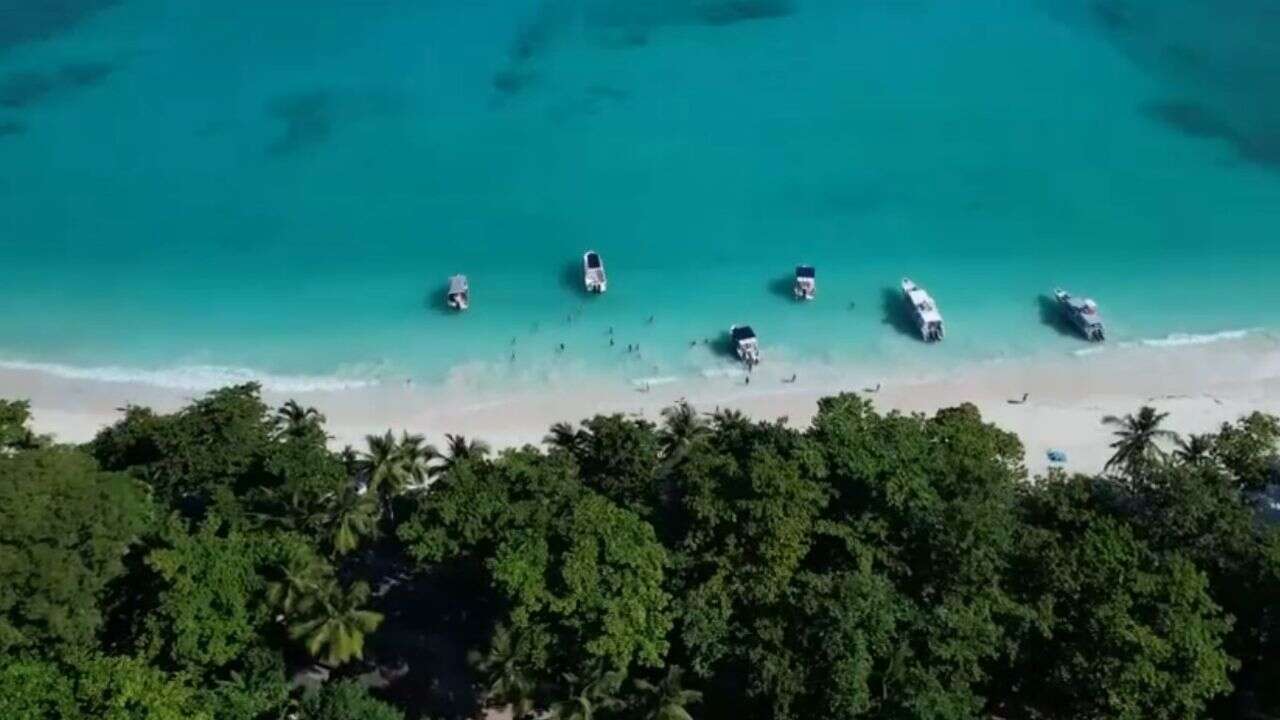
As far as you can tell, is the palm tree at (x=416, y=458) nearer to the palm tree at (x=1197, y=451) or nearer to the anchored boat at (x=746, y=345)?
the anchored boat at (x=746, y=345)

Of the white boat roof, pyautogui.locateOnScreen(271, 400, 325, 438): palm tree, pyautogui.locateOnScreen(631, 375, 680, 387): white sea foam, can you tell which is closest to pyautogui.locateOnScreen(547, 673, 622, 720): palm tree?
pyautogui.locateOnScreen(271, 400, 325, 438): palm tree

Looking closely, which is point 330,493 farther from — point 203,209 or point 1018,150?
point 1018,150

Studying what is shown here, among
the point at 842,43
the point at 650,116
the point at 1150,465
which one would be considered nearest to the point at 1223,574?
the point at 1150,465

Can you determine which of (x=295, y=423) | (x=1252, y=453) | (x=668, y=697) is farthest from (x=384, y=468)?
(x=1252, y=453)

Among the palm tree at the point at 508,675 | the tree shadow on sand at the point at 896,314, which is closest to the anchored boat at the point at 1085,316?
the tree shadow on sand at the point at 896,314

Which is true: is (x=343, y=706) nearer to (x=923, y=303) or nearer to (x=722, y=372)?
(x=722, y=372)
